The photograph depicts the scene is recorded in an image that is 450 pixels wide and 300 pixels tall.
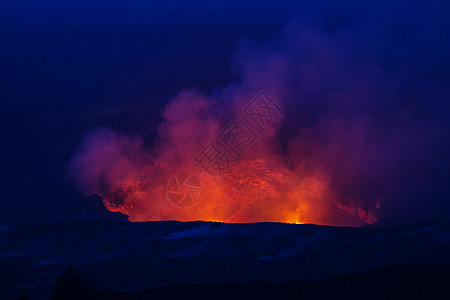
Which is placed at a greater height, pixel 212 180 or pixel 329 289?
pixel 212 180

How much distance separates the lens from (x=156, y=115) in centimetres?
1485

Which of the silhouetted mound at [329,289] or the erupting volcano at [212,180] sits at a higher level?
the erupting volcano at [212,180]

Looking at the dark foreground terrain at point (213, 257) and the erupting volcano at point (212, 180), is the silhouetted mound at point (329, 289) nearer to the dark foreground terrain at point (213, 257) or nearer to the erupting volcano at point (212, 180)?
the dark foreground terrain at point (213, 257)

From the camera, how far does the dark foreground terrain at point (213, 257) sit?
4.30 meters

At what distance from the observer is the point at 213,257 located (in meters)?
5.57

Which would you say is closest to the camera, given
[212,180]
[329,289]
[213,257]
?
[329,289]

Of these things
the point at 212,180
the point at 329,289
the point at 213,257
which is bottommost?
the point at 329,289

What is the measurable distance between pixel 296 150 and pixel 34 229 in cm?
764

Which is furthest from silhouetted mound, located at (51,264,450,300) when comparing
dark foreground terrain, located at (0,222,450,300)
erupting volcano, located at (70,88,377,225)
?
erupting volcano, located at (70,88,377,225)

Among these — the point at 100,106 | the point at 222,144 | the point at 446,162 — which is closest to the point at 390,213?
the point at 446,162

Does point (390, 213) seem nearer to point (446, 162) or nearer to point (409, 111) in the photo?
point (446, 162)

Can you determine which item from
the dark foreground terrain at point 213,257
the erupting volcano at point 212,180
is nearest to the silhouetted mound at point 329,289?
the dark foreground terrain at point 213,257

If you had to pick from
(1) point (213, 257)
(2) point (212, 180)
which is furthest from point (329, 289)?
(2) point (212, 180)

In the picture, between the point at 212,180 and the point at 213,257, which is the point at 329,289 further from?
the point at 212,180
